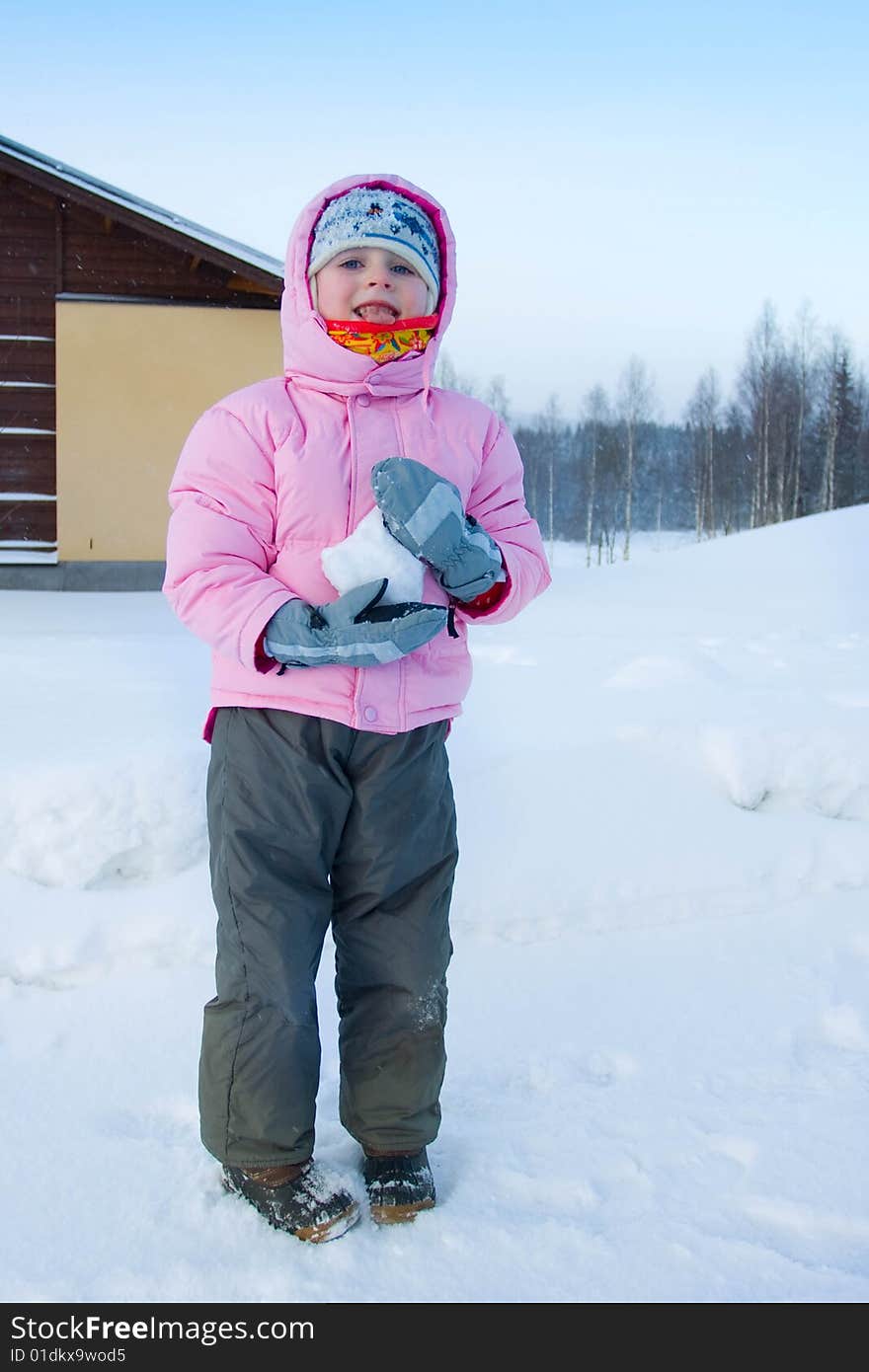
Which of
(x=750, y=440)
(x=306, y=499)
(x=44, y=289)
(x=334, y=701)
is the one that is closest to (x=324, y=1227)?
(x=334, y=701)

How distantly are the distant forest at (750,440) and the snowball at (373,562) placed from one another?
1140 inches

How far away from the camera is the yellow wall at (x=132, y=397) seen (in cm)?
869

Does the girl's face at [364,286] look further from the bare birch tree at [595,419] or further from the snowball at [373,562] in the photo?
the bare birch tree at [595,419]

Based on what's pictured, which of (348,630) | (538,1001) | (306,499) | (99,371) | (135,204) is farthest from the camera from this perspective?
(99,371)

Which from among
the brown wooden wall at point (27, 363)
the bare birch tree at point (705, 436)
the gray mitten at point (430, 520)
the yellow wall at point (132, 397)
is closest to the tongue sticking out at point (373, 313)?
the gray mitten at point (430, 520)

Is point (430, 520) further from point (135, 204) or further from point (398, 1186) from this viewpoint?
point (135, 204)

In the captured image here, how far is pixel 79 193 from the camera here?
25.9 ft

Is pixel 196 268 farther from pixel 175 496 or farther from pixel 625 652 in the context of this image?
pixel 175 496

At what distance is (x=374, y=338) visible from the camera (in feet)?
5.59

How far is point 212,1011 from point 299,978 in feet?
0.52

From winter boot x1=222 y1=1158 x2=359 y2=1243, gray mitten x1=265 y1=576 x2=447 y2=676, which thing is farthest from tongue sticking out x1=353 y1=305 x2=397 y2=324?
winter boot x1=222 y1=1158 x2=359 y2=1243

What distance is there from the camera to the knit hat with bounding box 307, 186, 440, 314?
1717mm

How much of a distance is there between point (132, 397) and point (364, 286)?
7.69m

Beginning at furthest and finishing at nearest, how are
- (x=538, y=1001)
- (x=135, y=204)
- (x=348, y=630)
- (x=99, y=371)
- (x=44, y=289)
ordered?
(x=99, y=371) → (x=44, y=289) → (x=135, y=204) → (x=538, y=1001) → (x=348, y=630)
